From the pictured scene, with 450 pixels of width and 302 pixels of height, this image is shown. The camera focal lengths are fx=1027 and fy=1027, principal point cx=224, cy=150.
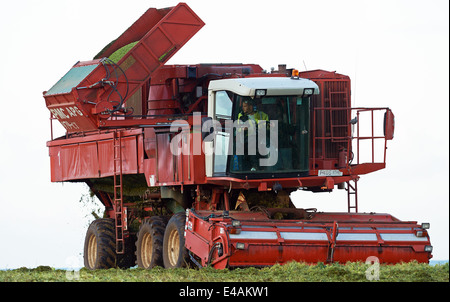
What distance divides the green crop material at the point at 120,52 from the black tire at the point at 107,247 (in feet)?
12.6

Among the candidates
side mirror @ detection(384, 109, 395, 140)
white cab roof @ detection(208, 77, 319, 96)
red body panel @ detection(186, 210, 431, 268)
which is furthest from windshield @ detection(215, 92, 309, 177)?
side mirror @ detection(384, 109, 395, 140)

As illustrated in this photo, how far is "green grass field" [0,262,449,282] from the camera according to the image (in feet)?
47.9

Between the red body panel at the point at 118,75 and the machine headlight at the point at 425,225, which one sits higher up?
the red body panel at the point at 118,75

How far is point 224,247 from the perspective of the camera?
16484mm

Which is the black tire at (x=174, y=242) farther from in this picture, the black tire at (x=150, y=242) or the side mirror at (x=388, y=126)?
the side mirror at (x=388, y=126)

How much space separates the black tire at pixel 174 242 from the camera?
18.6 meters

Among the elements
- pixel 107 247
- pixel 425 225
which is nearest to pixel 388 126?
pixel 425 225

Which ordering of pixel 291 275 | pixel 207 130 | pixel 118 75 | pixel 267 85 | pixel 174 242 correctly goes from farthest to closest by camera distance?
pixel 118 75 < pixel 174 242 < pixel 267 85 < pixel 207 130 < pixel 291 275

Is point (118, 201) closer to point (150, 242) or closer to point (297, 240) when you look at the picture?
point (150, 242)

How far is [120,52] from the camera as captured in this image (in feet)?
69.5

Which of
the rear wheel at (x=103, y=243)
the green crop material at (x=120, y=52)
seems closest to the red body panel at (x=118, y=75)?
the green crop material at (x=120, y=52)

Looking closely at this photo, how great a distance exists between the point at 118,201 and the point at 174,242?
3.33 meters
